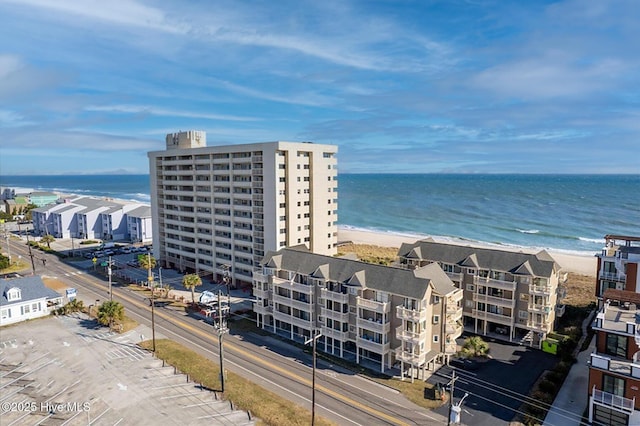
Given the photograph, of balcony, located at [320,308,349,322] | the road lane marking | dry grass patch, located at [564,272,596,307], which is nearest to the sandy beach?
dry grass patch, located at [564,272,596,307]

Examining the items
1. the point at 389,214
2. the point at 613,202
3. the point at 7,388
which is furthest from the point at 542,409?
the point at 613,202

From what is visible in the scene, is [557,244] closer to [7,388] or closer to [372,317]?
[372,317]

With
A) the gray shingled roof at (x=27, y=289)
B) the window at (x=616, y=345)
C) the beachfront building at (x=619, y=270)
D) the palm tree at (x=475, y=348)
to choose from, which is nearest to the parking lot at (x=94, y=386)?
the gray shingled roof at (x=27, y=289)

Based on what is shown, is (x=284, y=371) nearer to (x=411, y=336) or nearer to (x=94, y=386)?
(x=411, y=336)

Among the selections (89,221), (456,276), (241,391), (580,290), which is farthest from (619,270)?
(89,221)

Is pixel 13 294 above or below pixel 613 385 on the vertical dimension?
above

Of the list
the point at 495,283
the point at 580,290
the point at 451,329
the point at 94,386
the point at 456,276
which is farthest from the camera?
the point at 580,290
